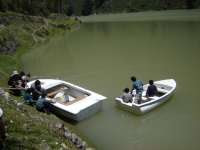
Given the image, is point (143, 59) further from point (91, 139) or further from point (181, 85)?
point (91, 139)

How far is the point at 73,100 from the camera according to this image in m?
14.8

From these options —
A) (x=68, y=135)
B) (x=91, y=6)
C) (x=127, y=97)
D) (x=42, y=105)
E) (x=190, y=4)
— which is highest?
(x=190, y=4)

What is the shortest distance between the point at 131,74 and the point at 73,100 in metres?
7.56

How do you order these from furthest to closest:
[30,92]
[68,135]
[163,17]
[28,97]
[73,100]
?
[163,17], [73,100], [30,92], [28,97], [68,135]

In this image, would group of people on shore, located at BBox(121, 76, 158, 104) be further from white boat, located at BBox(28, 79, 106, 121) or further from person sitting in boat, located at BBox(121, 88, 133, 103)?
white boat, located at BBox(28, 79, 106, 121)

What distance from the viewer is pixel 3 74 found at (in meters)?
19.4

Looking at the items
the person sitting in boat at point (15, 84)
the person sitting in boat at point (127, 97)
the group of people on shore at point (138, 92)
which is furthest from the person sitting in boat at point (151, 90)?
the person sitting in boat at point (15, 84)

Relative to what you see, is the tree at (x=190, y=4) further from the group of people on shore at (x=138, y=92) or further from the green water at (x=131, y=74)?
the group of people on shore at (x=138, y=92)

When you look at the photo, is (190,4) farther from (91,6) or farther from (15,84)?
(15,84)

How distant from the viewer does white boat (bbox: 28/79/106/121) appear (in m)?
13.5

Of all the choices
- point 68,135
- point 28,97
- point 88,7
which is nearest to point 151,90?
point 68,135

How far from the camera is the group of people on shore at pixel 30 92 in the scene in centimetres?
1366

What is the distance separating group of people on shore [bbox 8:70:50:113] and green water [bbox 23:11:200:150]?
2.06 m

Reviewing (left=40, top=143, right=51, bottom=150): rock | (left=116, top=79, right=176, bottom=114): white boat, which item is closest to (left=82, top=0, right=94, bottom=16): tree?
(left=116, top=79, right=176, bottom=114): white boat
